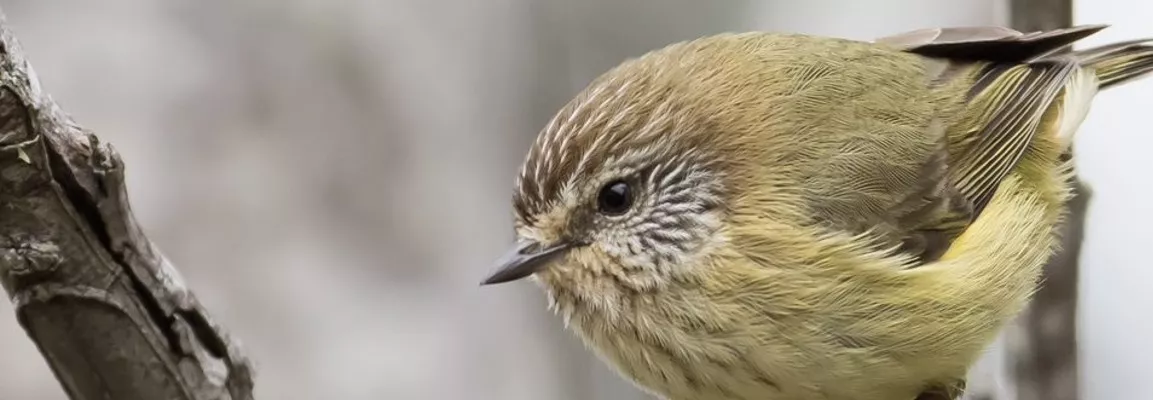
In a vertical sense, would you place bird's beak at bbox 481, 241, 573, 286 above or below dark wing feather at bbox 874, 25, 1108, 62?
below

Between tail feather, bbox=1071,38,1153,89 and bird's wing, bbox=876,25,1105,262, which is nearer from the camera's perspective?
bird's wing, bbox=876,25,1105,262

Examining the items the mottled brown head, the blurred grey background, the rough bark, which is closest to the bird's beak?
the mottled brown head

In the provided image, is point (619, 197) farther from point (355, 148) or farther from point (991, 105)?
point (355, 148)

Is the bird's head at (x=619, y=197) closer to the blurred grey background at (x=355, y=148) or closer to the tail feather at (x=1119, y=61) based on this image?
the tail feather at (x=1119, y=61)

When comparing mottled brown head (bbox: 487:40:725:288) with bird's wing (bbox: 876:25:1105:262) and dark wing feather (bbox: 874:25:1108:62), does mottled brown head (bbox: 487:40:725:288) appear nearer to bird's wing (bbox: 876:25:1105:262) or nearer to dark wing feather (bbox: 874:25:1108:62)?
bird's wing (bbox: 876:25:1105:262)

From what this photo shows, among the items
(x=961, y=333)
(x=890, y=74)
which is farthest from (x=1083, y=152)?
(x=961, y=333)

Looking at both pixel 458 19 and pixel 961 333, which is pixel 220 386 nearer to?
pixel 961 333

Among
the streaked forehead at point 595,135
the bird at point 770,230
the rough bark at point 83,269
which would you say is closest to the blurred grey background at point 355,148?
the bird at point 770,230
